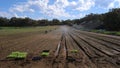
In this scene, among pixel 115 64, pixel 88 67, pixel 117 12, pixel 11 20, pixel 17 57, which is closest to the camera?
pixel 88 67

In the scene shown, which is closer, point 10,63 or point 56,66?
point 56,66

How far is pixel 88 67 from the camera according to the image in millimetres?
10070

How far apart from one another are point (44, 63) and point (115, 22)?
56937mm

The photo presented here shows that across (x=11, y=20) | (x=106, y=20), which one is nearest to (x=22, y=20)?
(x=11, y=20)

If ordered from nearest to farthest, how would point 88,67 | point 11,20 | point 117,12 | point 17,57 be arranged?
1. point 88,67
2. point 17,57
3. point 117,12
4. point 11,20

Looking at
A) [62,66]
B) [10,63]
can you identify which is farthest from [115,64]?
[10,63]

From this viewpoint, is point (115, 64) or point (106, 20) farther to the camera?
point (106, 20)

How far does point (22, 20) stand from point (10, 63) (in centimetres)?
12016

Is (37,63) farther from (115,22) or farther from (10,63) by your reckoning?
(115,22)

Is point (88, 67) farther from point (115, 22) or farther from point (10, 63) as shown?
point (115, 22)

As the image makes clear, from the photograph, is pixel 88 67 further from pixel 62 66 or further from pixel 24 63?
pixel 24 63

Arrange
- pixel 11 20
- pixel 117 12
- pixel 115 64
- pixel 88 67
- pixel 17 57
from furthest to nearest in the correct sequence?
pixel 11 20 → pixel 117 12 → pixel 17 57 → pixel 115 64 → pixel 88 67

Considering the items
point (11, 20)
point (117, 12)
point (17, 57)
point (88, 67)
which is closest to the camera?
point (88, 67)

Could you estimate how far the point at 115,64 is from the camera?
428 inches
